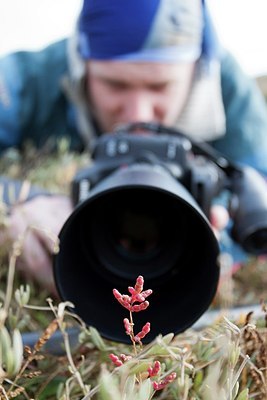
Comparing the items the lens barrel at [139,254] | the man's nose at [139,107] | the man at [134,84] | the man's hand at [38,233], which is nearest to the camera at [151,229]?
the lens barrel at [139,254]

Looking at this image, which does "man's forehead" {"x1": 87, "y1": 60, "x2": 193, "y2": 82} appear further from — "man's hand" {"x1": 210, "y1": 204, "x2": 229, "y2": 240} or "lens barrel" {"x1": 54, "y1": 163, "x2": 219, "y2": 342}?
"lens barrel" {"x1": 54, "y1": 163, "x2": 219, "y2": 342}

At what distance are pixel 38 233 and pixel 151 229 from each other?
23cm

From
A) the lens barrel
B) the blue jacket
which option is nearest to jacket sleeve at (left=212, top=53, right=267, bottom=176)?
the blue jacket

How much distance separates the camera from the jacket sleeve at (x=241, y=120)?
2193 mm

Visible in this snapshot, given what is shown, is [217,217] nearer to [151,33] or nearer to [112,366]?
[112,366]

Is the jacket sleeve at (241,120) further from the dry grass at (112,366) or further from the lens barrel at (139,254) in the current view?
the lens barrel at (139,254)

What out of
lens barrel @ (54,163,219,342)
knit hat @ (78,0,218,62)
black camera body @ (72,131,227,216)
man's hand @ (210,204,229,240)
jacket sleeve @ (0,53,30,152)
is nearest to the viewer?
lens barrel @ (54,163,219,342)

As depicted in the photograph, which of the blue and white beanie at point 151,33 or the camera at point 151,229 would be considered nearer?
the camera at point 151,229

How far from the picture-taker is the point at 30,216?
100cm

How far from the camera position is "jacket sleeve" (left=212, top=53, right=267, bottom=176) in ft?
7.20

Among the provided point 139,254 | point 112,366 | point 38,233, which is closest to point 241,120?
point 38,233

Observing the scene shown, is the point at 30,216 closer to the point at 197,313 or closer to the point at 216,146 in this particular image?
the point at 197,313

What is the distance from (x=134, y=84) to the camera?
63.7 inches

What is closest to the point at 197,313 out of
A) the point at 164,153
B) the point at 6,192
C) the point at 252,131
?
the point at 164,153
